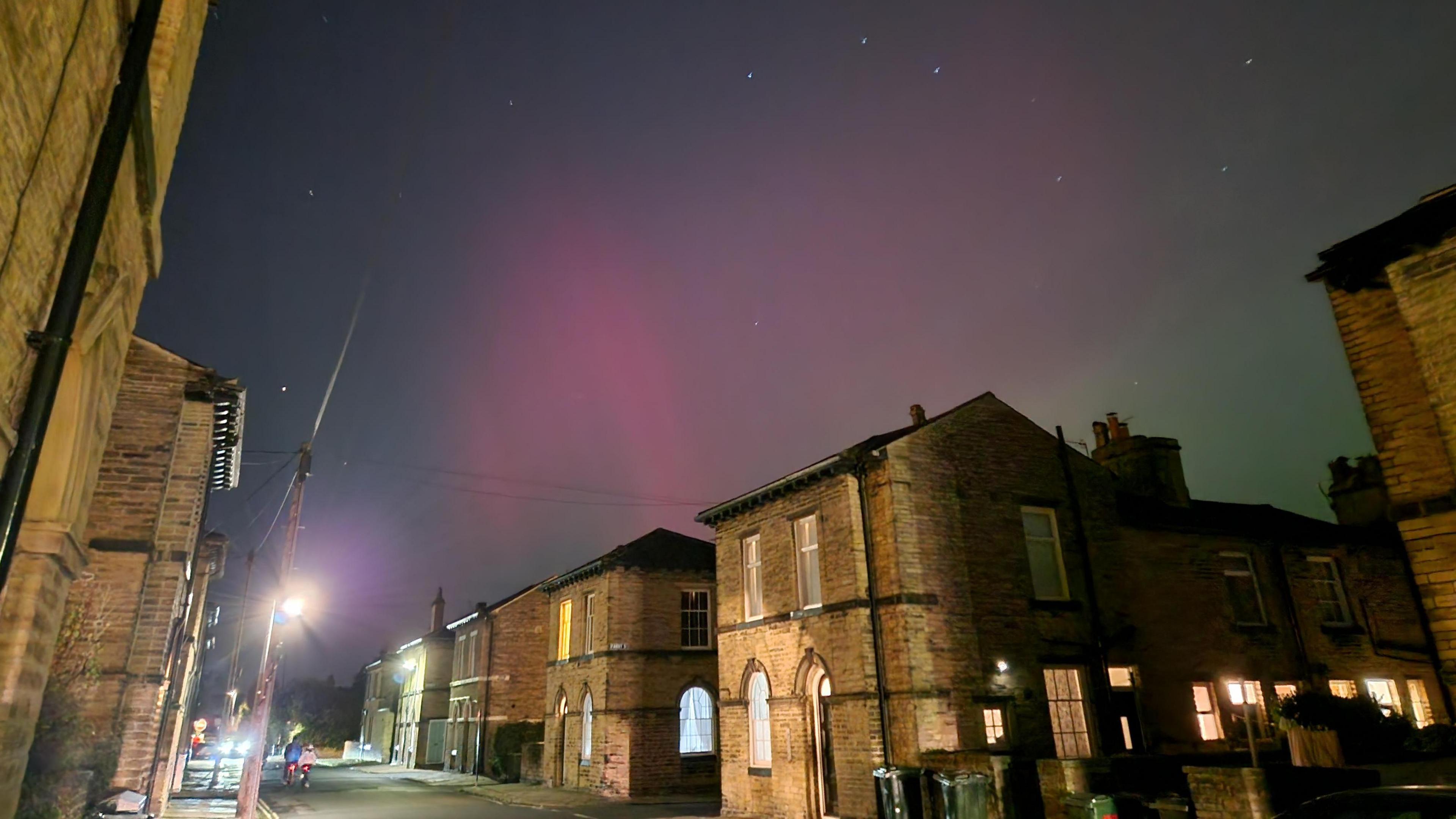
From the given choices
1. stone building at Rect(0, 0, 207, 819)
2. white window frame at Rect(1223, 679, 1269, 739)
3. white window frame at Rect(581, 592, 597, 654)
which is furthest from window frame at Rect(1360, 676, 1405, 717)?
stone building at Rect(0, 0, 207, 819)

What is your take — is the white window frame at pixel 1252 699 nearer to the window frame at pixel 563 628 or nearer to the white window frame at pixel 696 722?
the white window frame at pixel 696 722

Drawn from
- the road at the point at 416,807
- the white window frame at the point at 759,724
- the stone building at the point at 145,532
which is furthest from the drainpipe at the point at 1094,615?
the stone building at the point at 145,532

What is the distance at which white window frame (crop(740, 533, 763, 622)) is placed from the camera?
67.3ft

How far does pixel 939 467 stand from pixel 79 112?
1591cm

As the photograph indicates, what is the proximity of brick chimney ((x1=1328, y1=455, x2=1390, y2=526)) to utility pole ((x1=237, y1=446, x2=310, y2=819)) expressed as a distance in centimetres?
3078

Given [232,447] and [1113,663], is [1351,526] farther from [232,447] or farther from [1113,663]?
[232,447]

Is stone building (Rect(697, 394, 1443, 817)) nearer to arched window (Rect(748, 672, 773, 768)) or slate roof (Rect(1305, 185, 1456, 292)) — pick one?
arched window (Rect(748, 672, 773, 768))

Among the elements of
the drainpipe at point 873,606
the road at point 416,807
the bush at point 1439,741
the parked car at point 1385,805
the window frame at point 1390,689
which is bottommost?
the road at point 416,807

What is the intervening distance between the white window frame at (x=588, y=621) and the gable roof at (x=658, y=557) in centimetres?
85

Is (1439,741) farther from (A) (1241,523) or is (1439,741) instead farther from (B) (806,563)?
(B) (806,563)

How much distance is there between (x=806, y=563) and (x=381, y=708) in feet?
185

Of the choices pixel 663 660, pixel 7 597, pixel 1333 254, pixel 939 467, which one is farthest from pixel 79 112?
pixel 663 660

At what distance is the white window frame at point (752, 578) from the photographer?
67.3ft

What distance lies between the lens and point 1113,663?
18.3 m
